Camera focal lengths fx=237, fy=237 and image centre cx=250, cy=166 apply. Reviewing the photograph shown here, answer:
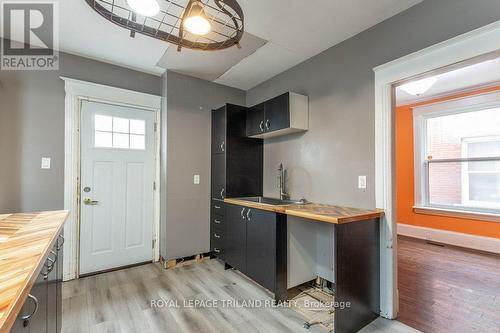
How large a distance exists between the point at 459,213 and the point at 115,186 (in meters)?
5.30

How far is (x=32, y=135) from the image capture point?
2.54m

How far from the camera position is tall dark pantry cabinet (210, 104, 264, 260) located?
3.20m

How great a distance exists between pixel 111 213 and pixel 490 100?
565 centimetres

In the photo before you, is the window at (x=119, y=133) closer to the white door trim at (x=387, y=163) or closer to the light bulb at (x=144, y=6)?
the light bulb at (x=144, y=6)

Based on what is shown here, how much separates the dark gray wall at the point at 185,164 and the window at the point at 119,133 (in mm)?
318

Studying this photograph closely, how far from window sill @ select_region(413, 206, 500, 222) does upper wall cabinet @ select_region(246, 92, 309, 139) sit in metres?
3.23

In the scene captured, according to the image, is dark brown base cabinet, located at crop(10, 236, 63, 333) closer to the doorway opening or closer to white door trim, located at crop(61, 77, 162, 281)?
white door trim, located at crop(61, 77, 162, 281)

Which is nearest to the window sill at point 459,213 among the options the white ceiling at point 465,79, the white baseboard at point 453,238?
the white baseboard at point 453,238

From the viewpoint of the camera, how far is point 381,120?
2.07m

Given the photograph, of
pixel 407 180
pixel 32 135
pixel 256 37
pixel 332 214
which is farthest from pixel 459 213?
pixel 32 135

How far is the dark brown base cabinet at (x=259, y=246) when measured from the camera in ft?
7.34

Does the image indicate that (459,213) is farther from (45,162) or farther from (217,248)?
(45,162)

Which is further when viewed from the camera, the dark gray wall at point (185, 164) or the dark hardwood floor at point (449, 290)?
the dark gray wall at point (185, 164)

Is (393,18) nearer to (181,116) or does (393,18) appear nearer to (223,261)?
(181,116)
